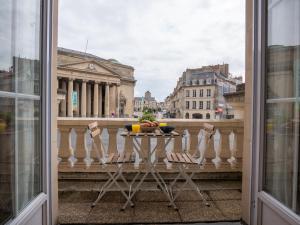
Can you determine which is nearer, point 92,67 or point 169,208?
point 169,208

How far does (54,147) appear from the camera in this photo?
225cm

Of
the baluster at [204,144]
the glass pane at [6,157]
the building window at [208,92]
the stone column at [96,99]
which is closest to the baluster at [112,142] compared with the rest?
the baluster at [204,144]

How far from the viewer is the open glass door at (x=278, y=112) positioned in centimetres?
158

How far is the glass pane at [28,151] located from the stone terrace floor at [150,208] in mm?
833

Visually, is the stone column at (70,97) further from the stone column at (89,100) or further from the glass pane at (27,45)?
the glass pane at (27,45)

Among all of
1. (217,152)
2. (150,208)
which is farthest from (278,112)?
(217,152)

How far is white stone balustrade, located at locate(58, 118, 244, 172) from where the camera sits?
12.0ft

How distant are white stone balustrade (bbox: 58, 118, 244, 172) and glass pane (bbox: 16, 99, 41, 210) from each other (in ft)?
5.50

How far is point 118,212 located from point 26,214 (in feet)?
4.09

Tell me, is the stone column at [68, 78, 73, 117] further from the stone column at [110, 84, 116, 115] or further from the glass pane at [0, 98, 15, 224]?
the glass pane at [0, 98, 15, 224]

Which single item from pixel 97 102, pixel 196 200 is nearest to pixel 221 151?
pixel 196 200

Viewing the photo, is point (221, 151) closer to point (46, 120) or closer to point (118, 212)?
point (118, 212)

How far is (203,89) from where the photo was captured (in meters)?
56.7

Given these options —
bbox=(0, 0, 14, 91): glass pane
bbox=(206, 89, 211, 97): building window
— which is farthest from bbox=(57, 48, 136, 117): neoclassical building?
bbox=(0, 0, 14, 91): glass pane
